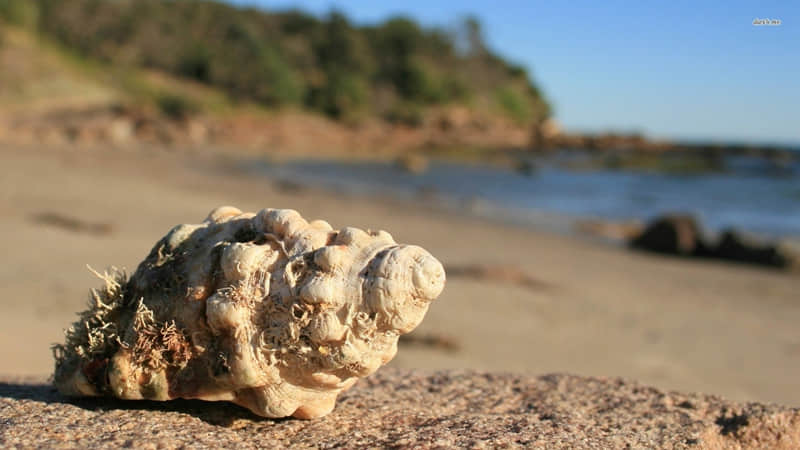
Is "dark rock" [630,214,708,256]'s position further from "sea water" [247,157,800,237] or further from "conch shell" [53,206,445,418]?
"conch shell" [53,206,445,418]

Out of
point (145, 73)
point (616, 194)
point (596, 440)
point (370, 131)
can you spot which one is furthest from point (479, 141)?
point (596, 440)

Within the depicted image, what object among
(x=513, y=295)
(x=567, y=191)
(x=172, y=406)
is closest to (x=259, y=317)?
(x=172, y=406)

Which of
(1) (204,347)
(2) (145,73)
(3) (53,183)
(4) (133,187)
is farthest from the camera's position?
(2) (145,73)

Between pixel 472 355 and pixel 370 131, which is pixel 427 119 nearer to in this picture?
pixel 370 131

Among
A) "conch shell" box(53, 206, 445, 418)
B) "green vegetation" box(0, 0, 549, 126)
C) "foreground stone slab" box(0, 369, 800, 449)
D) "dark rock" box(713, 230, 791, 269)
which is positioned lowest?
"dark rock" box(713, 230, 791, 269)

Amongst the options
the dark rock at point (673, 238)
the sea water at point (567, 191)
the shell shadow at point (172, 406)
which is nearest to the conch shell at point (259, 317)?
the shell shadow at point (172, 406)

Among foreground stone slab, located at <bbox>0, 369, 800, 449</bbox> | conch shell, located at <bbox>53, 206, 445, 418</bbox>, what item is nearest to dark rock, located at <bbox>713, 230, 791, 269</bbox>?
foreground stone slab, located at <bbox>0, 369, 800, 449</bbox>
